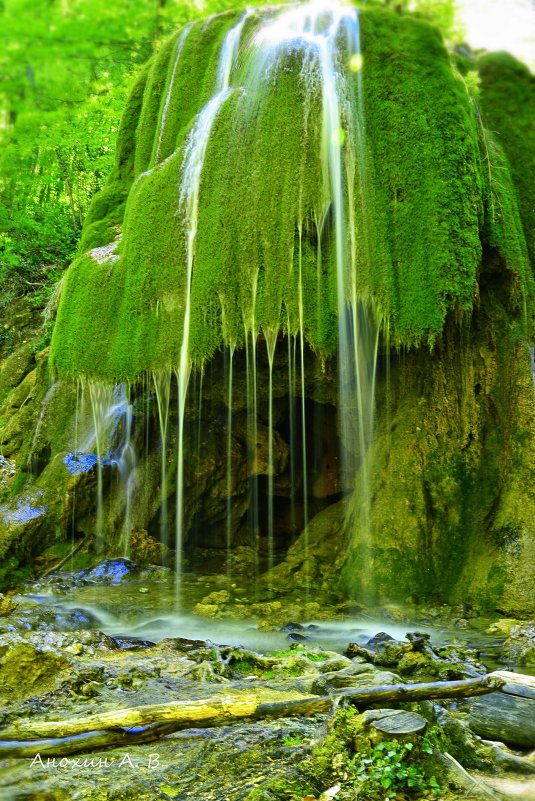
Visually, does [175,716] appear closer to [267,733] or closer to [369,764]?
[267,733]

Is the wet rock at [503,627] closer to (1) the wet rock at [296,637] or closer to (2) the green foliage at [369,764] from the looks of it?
(1) the wet rock at [296,637]

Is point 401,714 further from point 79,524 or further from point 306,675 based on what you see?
point 79,524

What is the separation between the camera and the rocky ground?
9.16 feet

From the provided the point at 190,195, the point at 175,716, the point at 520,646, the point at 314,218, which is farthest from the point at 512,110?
the point at 175,716

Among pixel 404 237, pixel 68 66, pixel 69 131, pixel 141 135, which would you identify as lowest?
pixel 404 237

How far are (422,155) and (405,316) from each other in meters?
2.05

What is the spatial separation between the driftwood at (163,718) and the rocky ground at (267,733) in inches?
0.7

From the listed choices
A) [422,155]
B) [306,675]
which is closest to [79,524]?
[306,675]

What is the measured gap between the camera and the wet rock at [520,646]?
15.7ft

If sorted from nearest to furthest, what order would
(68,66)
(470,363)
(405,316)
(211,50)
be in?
(405,316), (470,363), (211,50), (68,66)

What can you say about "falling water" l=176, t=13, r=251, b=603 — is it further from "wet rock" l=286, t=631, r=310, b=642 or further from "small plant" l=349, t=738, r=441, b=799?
"small plant" l=349, t=738, r=441, b=799

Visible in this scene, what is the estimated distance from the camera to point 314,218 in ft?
23.5

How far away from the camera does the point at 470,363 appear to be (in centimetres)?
730

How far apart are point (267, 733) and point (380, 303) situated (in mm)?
4970
